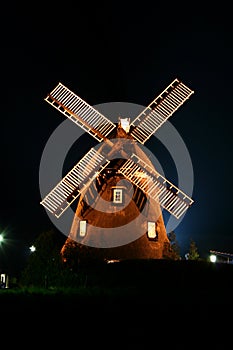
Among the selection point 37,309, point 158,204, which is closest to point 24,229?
point 158,204

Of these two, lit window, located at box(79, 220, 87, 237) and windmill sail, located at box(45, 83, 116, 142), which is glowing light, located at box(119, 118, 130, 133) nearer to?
windmill sail, located at box(45, 83, 116, 142)

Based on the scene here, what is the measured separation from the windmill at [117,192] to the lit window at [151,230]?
0.16 ft

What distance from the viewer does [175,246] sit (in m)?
24.4

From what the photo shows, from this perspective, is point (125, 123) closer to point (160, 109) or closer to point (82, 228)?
point (160, 109)

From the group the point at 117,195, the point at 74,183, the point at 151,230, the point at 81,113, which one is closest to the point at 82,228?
the point at 74,183

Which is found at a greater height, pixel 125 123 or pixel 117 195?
pixel 125 123

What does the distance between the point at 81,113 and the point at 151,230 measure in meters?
6.89

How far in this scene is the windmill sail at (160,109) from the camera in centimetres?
2388

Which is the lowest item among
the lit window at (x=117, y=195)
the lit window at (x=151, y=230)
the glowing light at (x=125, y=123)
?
the lit window at (x=151, y=230)

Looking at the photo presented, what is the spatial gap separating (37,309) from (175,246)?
16993 millimetres

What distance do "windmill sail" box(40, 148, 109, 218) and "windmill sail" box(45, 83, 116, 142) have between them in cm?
115

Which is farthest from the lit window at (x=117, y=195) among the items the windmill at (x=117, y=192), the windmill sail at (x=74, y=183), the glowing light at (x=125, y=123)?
the glowing light at (x=125, y=123)

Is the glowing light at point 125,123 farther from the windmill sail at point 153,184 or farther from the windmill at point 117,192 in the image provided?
the windmill sail at point 153,184

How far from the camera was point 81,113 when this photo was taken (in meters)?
24.0
